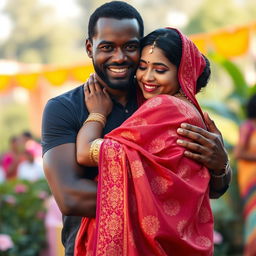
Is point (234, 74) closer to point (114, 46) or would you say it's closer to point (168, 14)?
point (114, 46)

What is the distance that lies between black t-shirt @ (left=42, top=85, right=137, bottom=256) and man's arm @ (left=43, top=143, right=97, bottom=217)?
0.05 meters

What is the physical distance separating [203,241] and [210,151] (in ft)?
1.35

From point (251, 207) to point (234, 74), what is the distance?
3.04m

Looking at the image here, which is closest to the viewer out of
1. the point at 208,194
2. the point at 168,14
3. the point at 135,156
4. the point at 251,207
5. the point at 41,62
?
the point at 135,156

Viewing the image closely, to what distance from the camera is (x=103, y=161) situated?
3125 mm

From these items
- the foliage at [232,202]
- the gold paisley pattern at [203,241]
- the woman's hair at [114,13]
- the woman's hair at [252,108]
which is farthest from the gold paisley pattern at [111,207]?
the foliage at [232,202]

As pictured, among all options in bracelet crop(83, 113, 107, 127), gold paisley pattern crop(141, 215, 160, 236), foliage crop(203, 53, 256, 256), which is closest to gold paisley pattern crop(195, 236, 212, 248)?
gold paisley pattern crop(141, 215, 160, 236)

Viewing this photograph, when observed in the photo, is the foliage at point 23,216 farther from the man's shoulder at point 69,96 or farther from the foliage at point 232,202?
the man's shoulder at point 69,96

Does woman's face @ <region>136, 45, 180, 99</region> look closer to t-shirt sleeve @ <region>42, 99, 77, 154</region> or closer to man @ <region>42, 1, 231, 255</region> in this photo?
man @ <region>42, 1, 231, 255</region>

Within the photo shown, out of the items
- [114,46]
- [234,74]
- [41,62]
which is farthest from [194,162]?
[41,62]

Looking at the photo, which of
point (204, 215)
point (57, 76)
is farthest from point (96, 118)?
point (57, 76)

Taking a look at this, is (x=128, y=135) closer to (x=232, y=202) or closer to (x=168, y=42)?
(x=168, y=42)

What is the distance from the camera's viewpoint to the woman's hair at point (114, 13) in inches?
134

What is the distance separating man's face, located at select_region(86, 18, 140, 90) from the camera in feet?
11.0
